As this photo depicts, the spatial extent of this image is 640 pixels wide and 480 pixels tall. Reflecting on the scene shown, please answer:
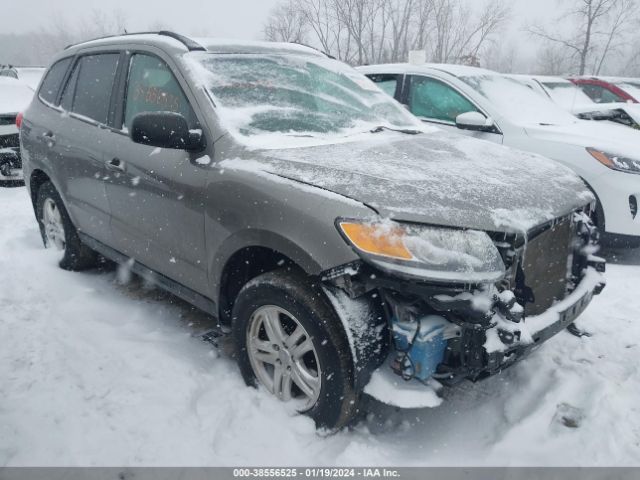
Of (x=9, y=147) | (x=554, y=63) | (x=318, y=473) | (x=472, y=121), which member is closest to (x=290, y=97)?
(x=318, y=473)

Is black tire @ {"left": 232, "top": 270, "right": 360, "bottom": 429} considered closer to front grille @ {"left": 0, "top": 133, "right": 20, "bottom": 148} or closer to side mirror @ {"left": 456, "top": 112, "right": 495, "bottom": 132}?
side mirror @ {"left": 456, "top": 112, "right": 495, "bottom": 132}

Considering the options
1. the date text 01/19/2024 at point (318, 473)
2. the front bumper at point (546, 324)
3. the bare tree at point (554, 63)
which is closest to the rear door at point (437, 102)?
the front bumper at point (546, 324)

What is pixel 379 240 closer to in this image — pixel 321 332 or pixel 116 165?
pixel 321 332

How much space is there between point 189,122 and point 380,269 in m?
1.43

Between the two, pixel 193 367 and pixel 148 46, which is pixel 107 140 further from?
pixel 193 367

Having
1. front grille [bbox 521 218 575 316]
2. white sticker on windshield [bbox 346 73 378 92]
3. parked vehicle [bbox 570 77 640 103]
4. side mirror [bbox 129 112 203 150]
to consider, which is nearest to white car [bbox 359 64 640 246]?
white sticker on windshield [bbox 346 73 378 92]

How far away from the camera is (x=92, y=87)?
3.65 metres

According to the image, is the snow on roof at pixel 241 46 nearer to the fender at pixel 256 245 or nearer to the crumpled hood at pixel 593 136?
the fender at pixel 256 245

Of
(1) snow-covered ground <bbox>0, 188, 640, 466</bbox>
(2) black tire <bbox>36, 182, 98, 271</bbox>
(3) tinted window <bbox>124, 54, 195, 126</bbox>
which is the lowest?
(1) snow-covered ground <bbox>0, 188, 640, 466</bbox>

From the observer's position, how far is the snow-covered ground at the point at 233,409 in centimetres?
223

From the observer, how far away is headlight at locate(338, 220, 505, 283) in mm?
1888

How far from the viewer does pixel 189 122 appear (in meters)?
2.71

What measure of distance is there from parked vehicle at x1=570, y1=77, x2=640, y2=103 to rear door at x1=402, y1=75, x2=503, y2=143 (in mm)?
7570

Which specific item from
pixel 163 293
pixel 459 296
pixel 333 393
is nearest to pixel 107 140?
pixel 163 293
